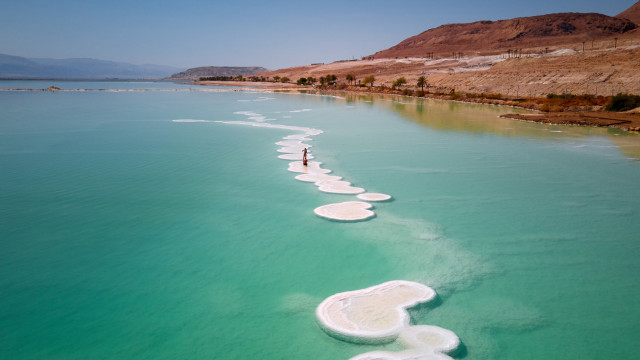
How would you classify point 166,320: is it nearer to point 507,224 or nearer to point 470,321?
point 470,321

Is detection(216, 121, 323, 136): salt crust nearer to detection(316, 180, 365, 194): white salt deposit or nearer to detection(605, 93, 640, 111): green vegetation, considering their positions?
detection(316, 180, 365, 194): white salt deposit

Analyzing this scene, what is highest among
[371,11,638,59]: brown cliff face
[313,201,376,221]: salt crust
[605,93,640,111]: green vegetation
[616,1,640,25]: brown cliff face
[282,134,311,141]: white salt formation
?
[616,1,640,25]: brown cliff face

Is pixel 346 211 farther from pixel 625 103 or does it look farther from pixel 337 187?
pixel 625 103

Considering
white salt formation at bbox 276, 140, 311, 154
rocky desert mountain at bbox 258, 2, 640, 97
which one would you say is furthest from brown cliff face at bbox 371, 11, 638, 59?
white salt formation at bbox 276, 140, 311, 154

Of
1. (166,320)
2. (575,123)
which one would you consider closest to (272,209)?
(166,320)

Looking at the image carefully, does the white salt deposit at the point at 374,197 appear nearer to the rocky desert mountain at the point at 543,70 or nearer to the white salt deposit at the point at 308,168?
the white salt deposit at the point at 308,168

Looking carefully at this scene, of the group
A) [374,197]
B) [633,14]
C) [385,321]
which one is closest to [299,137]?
[374,197]
